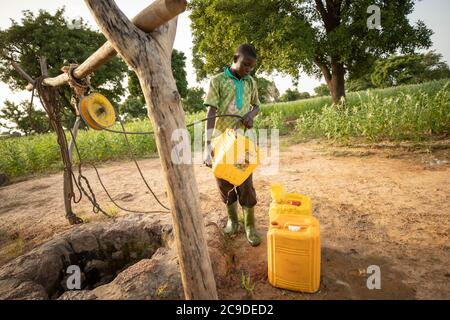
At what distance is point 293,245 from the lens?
1703mm

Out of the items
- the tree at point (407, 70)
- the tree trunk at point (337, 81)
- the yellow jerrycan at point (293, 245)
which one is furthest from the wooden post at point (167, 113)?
the tree at point (407, 70)

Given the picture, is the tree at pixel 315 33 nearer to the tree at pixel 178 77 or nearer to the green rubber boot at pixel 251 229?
the green rubber boot at pixel 251 229

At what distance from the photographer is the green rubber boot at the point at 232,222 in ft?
8.74

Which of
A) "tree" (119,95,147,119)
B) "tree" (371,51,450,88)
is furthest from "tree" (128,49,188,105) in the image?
"tree" (371,51,450,88)

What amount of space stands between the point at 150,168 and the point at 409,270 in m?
6.12

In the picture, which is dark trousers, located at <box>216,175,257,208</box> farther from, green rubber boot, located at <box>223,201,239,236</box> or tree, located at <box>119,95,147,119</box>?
tree, located at <box>119,95,147,119</box>

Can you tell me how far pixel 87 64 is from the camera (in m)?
2.13

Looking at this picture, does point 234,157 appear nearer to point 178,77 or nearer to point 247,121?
point 247,121

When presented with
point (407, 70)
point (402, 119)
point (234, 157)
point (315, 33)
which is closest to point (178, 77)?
point (315, 33)

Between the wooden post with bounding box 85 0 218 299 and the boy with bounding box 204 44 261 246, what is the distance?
73 centimetres

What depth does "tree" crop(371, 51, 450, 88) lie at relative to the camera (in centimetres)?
3850

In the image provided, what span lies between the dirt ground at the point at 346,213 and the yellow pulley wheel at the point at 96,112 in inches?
65.2
